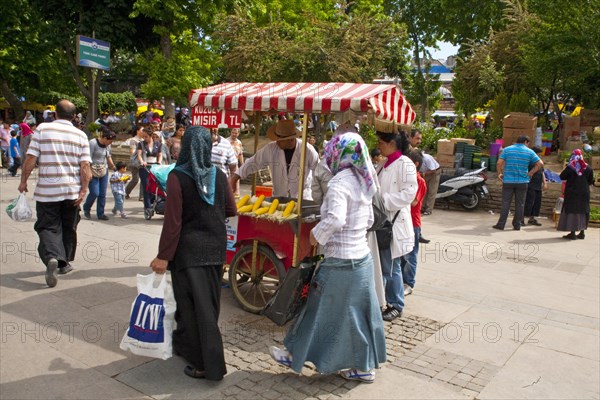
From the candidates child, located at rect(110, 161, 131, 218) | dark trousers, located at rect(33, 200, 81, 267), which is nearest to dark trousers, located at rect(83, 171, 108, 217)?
child, located at rect(110, 161, 131, 218)

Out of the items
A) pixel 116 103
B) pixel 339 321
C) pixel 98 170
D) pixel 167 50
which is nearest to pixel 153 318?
pixel 339 321

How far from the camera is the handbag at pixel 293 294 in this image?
4211 millimetres

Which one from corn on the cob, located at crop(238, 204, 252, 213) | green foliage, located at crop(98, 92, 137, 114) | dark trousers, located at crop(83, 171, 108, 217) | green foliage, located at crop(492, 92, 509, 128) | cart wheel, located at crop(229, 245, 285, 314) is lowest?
cart wheel, located at crop(229, 245, 285, 314)

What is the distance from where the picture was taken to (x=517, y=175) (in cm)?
1059

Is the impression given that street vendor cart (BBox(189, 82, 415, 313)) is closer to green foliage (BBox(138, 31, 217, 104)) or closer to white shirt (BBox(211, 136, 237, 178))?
white shirt (BBox(211, 136, 237, 178))

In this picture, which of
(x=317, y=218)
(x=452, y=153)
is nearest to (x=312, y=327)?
(x=317, y=218)

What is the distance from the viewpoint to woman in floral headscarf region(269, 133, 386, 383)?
3881 mm

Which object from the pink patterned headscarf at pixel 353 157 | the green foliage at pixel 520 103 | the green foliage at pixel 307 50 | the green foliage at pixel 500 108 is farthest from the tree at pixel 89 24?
the pink patterned headscarf at pixel 353 157

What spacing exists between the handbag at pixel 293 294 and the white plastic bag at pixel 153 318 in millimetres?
796

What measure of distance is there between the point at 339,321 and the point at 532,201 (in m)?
8.86

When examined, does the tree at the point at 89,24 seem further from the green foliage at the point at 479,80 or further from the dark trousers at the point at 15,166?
the green foliage at the point at 479,80

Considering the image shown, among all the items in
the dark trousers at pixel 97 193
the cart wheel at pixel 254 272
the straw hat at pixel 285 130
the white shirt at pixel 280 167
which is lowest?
the cart wheel at pixel 254 272

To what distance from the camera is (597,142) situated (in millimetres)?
14484

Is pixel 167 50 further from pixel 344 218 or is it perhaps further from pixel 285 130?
pixel 344 218
